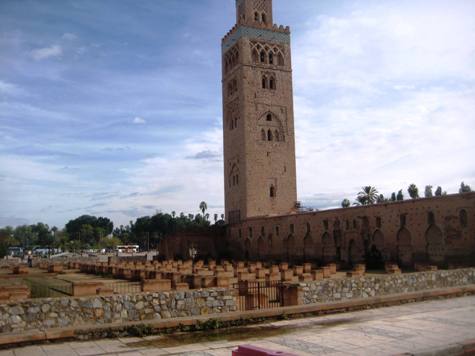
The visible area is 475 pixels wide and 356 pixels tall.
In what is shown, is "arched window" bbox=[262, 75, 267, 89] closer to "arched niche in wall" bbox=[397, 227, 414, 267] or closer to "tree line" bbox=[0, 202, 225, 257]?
"arched niche in wall" bbox=[397, 227, 414, 267]

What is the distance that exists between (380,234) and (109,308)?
19.5m

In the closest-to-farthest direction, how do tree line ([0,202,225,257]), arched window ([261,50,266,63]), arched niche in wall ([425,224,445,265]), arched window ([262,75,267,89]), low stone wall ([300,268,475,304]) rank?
low stone wall ([300,268,475,304]) < arched niche in wall ([425,224,445,265]) < arched window ([262,75,267,89]) < arched window ([261,50,266,63]) < tree line ([0,202,225,257])

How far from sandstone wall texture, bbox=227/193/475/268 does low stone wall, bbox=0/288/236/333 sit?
14842 millimetres

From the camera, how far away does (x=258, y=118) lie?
40.1 meters

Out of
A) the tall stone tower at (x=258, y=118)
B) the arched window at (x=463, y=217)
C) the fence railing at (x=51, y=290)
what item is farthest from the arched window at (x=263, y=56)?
the fence railing at (x=51, y=290)

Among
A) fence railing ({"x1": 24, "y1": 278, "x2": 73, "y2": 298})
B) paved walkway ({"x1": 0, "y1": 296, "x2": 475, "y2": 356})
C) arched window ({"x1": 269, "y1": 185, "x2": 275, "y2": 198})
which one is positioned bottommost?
paved walkway ({"x1": 0, "y1": 296, "x2": 475, "y2": 356})

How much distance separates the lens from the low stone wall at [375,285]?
10.8m

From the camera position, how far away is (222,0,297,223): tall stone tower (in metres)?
39.3

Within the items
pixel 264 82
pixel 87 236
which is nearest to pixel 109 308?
pixel 264 82

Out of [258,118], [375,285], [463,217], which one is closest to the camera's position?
[375,285]

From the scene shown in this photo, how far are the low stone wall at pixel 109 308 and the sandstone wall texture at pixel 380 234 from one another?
14842 millimetres

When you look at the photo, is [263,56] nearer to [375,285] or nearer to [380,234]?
[380,234]

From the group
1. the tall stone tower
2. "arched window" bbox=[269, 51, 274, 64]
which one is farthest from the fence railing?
"arched window" bbox=[269, 51, 274, 64]

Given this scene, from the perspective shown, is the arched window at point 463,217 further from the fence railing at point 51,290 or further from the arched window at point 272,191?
the arched window at point 272,191
